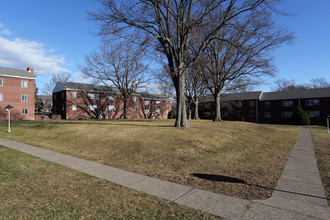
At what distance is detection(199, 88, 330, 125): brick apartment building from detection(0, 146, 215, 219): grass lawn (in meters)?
Result: 36.0

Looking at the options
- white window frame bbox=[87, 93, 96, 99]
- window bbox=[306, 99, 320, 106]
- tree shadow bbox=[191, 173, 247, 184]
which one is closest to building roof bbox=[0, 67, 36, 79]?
white window frame bbox=[87, 93, 96, 99]

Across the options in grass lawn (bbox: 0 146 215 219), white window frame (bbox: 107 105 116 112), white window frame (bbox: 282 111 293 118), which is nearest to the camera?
grass lawn (bbox: 0 146 215 219)

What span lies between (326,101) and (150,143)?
154ft

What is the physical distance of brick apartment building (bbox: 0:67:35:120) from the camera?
32938 mm

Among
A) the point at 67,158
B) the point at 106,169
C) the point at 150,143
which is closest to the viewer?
the point at 106,169

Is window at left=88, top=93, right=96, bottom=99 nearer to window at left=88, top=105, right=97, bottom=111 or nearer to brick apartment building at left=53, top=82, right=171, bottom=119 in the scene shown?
brick apartment building at left=53, top=82, right=171, bottom=119

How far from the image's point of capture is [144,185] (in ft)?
17.7

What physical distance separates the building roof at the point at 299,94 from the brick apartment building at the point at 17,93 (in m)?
50.5

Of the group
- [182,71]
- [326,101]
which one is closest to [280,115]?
[326,101]

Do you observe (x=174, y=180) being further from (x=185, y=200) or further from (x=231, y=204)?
(x=231, y=204)

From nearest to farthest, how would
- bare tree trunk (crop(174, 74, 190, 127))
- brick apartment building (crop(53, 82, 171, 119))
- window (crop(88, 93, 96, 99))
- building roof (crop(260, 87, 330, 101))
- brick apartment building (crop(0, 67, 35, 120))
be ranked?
bare tree trunk (crop(174, 74, 190, 127)) → brick apartment building (crop(0, 67, 35, 120)) → brick apartment building (crop(53, 82, 171, 119)) → window (crop(88, 93, 96, 99)) → building roof (crop(260, 87, 330, 101))

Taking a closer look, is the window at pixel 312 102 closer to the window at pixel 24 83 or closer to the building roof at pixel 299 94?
the building roof at pixel 299 94

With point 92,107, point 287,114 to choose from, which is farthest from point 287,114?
point 92,107

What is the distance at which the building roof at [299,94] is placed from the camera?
141ft
